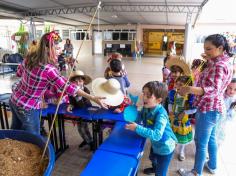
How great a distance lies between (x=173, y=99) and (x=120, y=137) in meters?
0.98

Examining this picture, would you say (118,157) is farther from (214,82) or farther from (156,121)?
(214,82)

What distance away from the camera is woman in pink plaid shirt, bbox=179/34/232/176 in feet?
4.97

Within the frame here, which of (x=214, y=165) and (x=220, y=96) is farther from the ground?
(x=220, y=96)

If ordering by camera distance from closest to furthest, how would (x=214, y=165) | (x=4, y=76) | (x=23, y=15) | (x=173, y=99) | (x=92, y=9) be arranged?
1. (x=214, y=165)
2. (x=173, y=99)
3. (x=4, y=76)
4. (x=92, y=9)
5. (x=23, y=15)

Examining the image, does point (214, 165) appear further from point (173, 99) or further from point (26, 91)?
point (26, 91)

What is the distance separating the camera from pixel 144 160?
88.5 inches

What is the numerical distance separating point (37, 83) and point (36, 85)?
0.8 inches

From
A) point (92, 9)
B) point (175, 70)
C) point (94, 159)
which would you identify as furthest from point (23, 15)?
point (94, 159)

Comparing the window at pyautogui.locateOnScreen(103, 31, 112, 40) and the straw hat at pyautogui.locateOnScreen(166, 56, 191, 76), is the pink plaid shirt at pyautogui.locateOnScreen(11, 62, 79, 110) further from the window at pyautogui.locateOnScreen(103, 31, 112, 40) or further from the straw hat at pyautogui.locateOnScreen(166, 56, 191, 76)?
the window at pyautogui.locateOnScreen(103, 31, 112, 40)

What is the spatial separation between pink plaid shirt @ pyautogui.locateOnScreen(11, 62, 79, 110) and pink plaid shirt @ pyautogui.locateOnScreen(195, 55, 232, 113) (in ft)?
3.30

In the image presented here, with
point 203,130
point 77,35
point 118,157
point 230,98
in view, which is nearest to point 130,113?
point 118,157

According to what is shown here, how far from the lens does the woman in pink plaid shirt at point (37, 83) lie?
1.40 m

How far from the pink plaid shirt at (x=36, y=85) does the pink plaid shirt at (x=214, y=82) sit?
1006 mm

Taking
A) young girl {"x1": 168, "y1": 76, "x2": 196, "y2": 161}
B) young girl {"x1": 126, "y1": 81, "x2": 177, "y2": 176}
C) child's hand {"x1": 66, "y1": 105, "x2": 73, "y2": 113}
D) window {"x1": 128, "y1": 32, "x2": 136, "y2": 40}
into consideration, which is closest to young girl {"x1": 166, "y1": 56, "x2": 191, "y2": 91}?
young girl {"x1": 168, "y1": 76, "x2": 196, "y2": 161}
